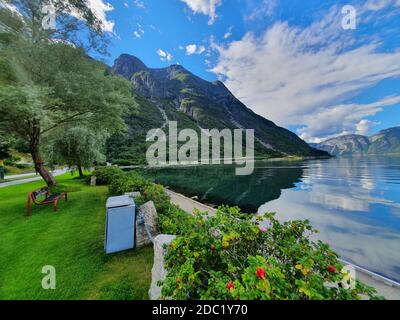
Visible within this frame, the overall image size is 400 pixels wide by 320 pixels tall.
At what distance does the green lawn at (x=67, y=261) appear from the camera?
3520 millimetres

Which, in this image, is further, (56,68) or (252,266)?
(56,68)

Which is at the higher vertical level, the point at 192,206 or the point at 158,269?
the point at 158,269

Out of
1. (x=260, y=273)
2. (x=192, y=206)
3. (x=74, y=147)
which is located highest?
(x=74, y=147)

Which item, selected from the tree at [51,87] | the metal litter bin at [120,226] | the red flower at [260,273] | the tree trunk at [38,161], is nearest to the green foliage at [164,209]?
the metal litter bin at [120,226]

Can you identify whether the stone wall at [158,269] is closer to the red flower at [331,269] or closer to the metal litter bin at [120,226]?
the metal litter bin at [120,226]

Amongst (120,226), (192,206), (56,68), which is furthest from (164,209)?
(56,68)

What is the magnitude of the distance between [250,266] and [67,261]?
4.94 meters

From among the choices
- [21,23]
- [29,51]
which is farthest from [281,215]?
[21,23]

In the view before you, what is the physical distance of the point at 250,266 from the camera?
177cm

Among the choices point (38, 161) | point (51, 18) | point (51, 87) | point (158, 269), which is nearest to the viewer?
point (158, 269)

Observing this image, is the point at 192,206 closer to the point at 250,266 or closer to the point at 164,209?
the point at 164,209

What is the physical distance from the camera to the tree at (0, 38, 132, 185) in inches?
331

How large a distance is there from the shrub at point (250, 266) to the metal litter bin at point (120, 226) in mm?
2387
